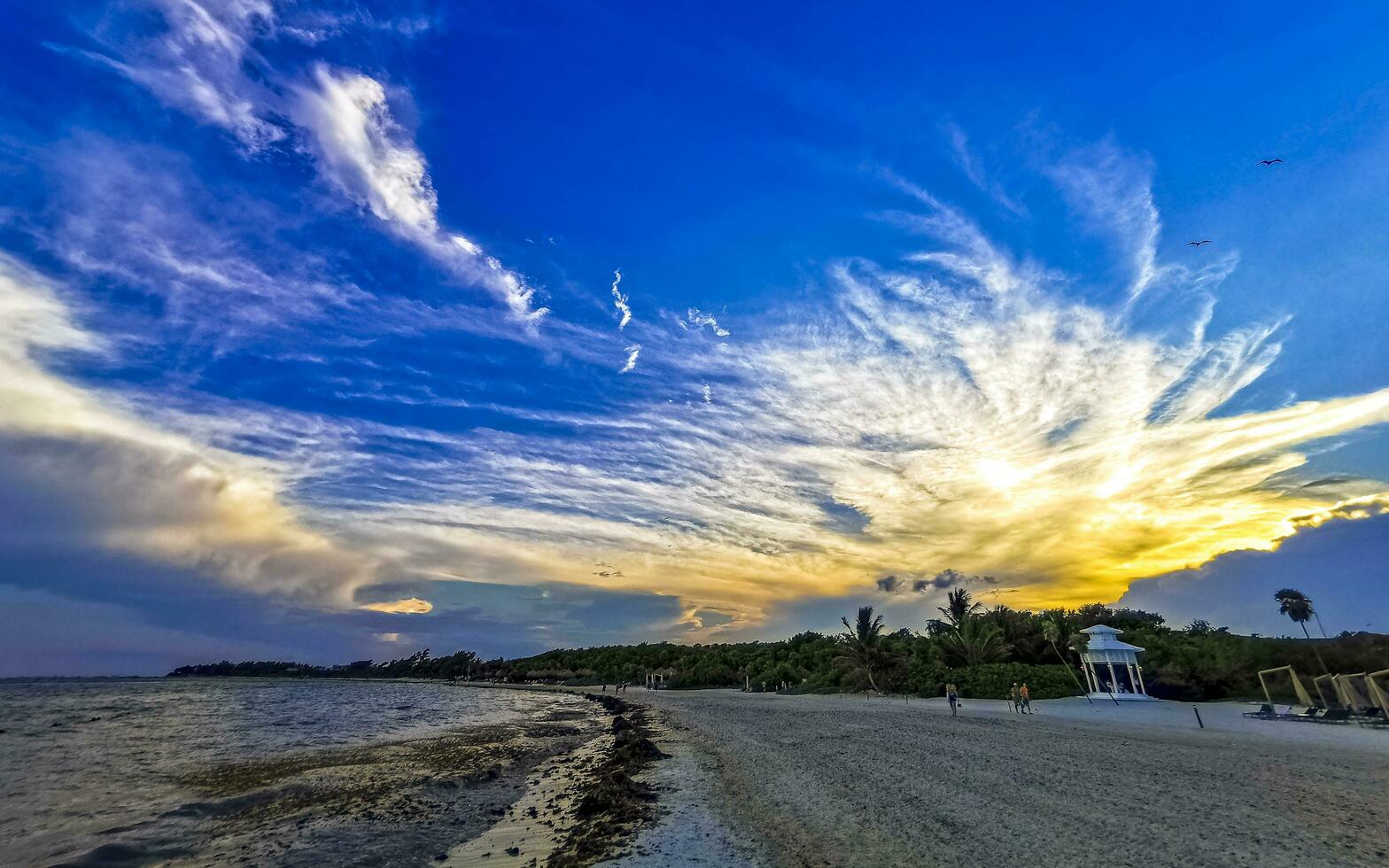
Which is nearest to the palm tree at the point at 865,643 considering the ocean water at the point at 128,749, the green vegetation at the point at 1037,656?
the green vegetation at the point at 1037,656

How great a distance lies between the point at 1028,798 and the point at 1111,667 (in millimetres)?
37151

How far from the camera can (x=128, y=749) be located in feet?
95.1

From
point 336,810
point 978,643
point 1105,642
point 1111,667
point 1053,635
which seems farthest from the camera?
point 978,643

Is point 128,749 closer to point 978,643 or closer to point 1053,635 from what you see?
point 978,643

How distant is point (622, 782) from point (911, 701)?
3664 centimetres

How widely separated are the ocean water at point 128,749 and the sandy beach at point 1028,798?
13.5 m

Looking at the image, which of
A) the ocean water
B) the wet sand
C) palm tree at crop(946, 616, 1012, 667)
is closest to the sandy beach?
the wet sand

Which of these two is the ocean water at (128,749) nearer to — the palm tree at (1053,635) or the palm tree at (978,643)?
the palm tree at (978,643)

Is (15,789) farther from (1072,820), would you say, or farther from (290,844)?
(1072,820)

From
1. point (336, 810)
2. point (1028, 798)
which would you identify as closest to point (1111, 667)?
point (1028, 798)

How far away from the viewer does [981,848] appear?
9.68 metres

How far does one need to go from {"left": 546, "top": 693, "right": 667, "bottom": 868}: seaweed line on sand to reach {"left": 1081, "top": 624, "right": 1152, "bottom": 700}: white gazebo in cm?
3522

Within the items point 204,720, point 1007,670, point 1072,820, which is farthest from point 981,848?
point 204,720

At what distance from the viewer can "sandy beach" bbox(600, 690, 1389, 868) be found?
31.5 ft
